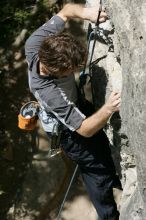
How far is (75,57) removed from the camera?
3514mm

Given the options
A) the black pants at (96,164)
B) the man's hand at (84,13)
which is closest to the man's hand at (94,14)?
the man's hand at (84,13)

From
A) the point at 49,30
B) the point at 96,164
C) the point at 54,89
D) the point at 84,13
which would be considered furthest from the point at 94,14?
the point at 96,164

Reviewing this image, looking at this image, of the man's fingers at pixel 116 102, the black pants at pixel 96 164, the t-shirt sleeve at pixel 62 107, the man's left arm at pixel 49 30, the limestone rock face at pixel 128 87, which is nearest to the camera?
the limestone rock face at pixel 128 87

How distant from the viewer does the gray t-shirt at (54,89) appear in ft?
12.1

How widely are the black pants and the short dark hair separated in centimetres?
79

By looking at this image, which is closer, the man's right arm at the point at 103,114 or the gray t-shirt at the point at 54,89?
the man's right arm at the point at 103,114

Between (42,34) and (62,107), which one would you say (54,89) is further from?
(42,34)

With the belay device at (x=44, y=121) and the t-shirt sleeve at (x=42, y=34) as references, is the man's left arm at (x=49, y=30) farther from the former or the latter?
the belay device at (x=44, y=121)

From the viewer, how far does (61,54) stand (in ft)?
11.5

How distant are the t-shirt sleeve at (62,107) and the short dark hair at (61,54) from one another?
6.7 inches

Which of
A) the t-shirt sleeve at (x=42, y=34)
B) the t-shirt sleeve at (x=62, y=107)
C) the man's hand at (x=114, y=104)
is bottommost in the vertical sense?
the t-shirt sleeve at (x=62, y=107)

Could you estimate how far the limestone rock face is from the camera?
3.06 meters

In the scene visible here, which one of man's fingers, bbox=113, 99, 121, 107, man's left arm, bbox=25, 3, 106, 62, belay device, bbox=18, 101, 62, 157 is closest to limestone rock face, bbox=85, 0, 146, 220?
man's fingers, bbox=113, 99, 121, 107

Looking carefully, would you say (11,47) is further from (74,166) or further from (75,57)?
(75,57)
